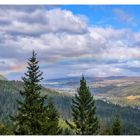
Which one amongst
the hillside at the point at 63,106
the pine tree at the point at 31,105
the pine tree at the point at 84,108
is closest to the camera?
the pine tree at the point at 31,105

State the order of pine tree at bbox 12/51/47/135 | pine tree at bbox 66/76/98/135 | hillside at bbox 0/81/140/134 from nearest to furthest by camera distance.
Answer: pine tree at bbox 12/51/47/135 < pine tree at bbox 66/76/98/135 < hillside at bbox 0/81/140/134

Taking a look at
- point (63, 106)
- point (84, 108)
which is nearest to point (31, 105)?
point (84, 108)

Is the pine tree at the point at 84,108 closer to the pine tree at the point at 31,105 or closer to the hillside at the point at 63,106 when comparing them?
the pine tree at the point at 31,105

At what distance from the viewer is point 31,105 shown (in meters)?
12.7

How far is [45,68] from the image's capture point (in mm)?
13477

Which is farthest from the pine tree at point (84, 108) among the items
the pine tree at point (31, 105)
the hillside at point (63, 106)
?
the hillside at point (63, 106)

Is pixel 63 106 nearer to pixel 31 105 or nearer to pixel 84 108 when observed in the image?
pixel 84 108

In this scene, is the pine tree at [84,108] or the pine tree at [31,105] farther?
the pine tree at [84,108]

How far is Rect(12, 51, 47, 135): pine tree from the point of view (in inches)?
444

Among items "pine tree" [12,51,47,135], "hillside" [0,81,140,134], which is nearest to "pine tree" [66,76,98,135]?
"pine tree" [12,51,47,135]

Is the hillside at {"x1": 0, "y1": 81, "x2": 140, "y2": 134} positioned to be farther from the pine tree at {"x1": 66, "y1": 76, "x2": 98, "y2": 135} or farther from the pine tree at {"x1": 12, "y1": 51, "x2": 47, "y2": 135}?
A: the pine tree at {"x1": 12, "y1": 51, "x2": 47, "y2": 135}

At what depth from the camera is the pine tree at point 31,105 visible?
11.3 metres
